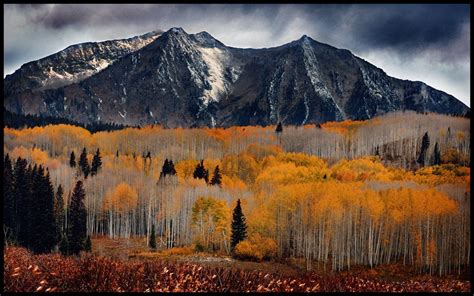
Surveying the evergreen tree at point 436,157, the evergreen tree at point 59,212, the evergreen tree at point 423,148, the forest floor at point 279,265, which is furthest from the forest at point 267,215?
the evergreen tree at point 423,148

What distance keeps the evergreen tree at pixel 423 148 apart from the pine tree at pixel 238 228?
285 ft

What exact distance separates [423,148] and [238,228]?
→ 9395 centimetres

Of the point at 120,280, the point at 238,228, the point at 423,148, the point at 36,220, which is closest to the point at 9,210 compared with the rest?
the point at 36,220

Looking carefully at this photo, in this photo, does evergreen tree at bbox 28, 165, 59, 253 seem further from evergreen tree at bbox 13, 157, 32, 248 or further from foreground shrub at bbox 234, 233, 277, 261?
foreground shrub at bbox 234, 233, 277, 261

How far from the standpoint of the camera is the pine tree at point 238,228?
68.2 meters

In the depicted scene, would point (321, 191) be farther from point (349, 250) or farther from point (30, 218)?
point (30, 218)

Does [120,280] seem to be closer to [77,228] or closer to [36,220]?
[36,220]

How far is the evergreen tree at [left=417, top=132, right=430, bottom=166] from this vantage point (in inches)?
5751

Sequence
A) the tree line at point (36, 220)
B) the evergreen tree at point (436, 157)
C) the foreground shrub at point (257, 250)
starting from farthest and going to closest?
1. the evergreen tree at point (436, 157)
2. the foreground shrub at point (257, 250)
3. the tree line at point (36, 220)

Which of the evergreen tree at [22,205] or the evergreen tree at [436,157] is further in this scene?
the evergreen tree at [436,157]

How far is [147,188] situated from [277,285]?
242 ft

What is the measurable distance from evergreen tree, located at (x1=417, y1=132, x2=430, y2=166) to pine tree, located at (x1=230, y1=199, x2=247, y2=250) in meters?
86.9

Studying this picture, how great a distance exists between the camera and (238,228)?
68938mm

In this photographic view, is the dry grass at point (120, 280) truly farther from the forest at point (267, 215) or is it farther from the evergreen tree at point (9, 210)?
the evergreen tree at point (9, 210)
